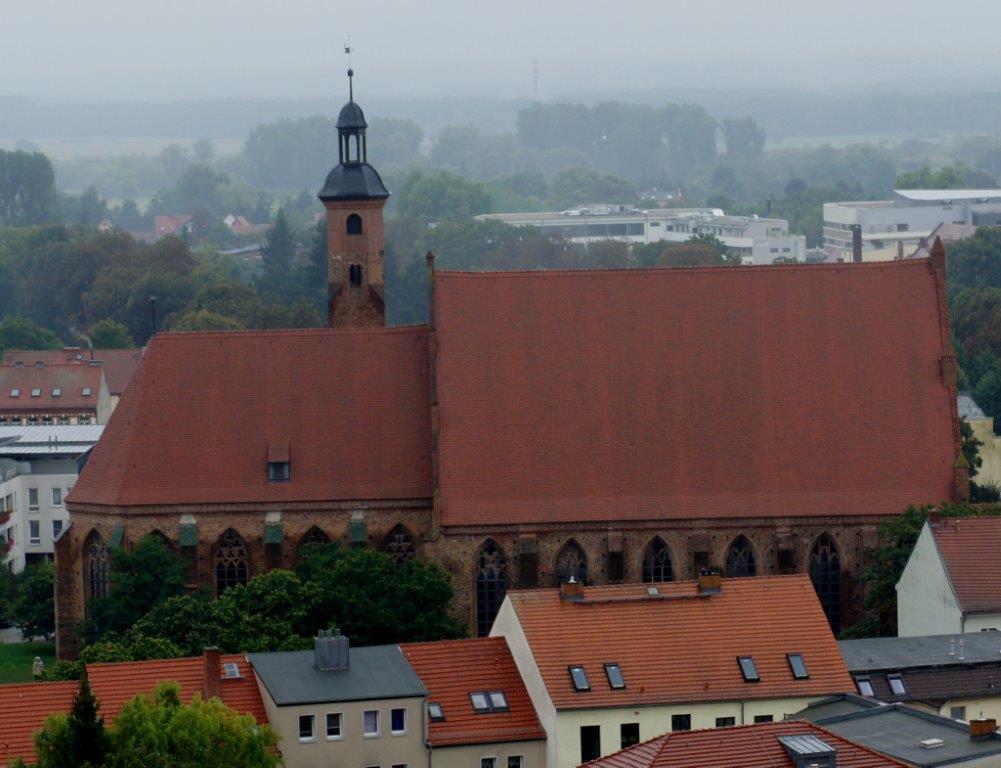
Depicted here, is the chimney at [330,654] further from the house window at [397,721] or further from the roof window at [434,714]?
the roof window at [434,714]

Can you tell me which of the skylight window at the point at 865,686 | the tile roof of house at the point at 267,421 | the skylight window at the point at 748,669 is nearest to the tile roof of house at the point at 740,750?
the skylight window at the point at 748,669

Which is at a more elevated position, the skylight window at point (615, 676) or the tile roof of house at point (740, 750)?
the skylight window at point (615, 676)

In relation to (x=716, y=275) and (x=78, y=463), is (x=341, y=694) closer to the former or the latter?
(x=716, y=275)

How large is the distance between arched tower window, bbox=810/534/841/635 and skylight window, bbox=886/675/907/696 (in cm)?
1688

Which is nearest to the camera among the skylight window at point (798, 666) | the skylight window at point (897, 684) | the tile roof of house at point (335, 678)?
the tile roof of house at point (335, 678)

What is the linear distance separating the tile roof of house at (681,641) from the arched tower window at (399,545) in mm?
16564

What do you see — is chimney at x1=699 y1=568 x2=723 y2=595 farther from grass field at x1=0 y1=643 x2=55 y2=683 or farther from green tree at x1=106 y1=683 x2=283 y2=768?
grass field at x1=0 y1=643 x2=55 y2=683

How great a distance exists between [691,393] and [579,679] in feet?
73.8

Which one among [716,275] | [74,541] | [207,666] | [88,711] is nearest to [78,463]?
[74,541]

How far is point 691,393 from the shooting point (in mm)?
93500

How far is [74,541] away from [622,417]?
57.6 ft

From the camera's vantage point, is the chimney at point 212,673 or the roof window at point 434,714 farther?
the roof window at point 434,714

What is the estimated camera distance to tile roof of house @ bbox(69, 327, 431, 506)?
92.7 meters

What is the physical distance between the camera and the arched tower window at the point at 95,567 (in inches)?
3681
